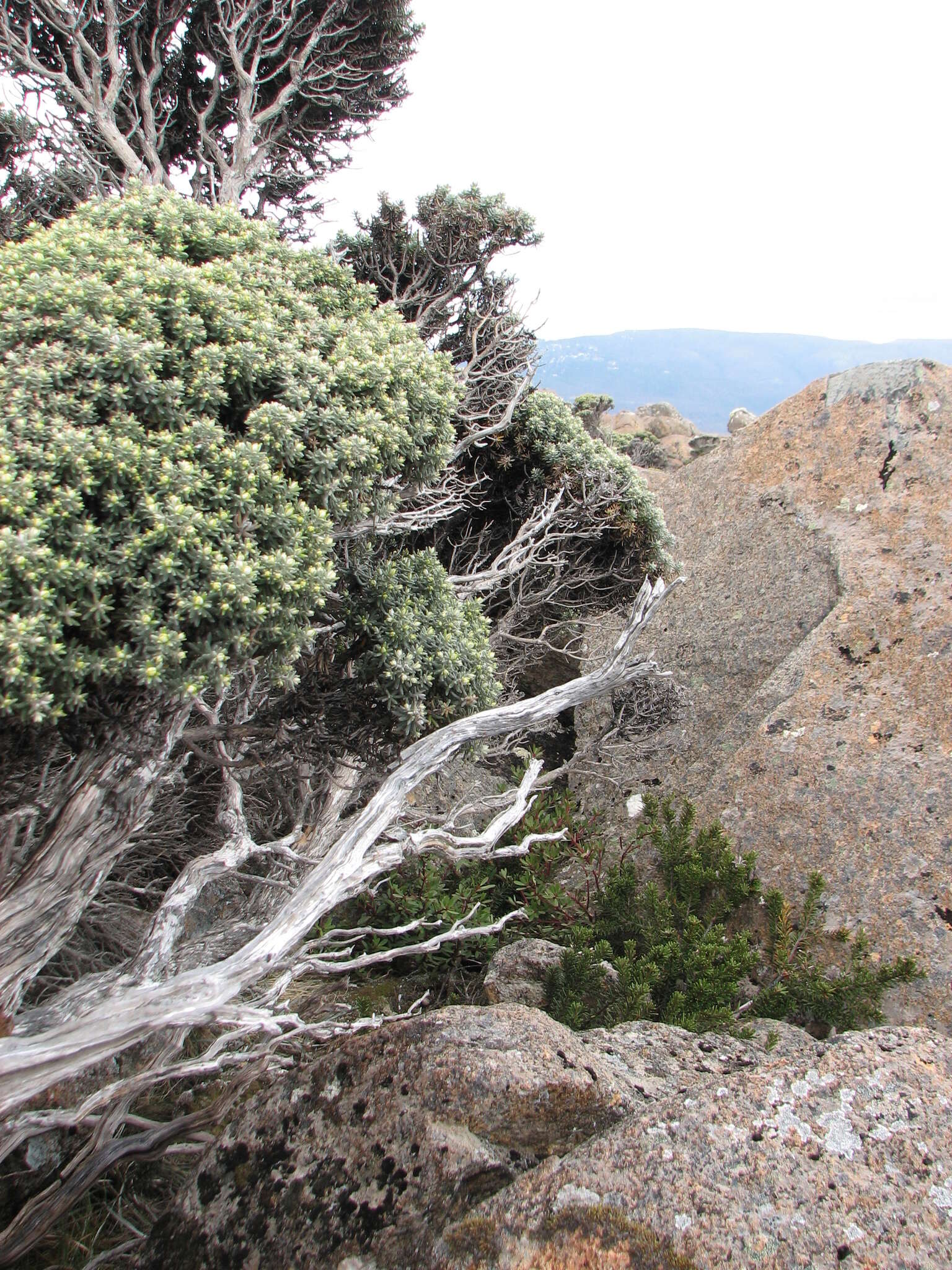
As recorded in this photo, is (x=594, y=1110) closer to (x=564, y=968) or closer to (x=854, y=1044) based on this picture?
(x=854, y=1044)

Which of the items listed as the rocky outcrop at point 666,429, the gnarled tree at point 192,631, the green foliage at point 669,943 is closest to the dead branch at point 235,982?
the gnarled tree at point 192,631

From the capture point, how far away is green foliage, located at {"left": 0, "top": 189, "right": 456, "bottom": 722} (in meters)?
3.54

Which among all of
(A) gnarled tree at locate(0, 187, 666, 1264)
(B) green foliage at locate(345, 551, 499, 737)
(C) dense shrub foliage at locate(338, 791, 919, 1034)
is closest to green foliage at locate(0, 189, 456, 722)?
(A) gnarled tree at locate(0, 187, 666, 1264)

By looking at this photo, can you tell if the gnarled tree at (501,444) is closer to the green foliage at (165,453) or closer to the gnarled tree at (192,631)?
the gnarled tree at (192,631)

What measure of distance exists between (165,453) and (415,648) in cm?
225

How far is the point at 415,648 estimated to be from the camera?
5438 mm

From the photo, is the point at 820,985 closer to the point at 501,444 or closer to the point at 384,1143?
the point at 384,1143

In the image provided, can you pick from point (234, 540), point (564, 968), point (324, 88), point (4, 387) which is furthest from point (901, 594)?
point (324, 88)

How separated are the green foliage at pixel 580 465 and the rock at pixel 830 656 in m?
2.17

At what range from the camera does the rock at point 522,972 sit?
19.6 feet

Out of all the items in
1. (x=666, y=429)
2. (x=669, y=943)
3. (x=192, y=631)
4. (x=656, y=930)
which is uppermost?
(x=192, y=631)

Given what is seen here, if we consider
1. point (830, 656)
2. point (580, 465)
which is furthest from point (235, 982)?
point (830, 656)

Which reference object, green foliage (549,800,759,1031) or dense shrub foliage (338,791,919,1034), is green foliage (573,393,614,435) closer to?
dense shrub foliage (338,791,919,1034)

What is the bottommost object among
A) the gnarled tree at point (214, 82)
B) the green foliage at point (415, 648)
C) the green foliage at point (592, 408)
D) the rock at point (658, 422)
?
the green foliage at point (415, 648)
